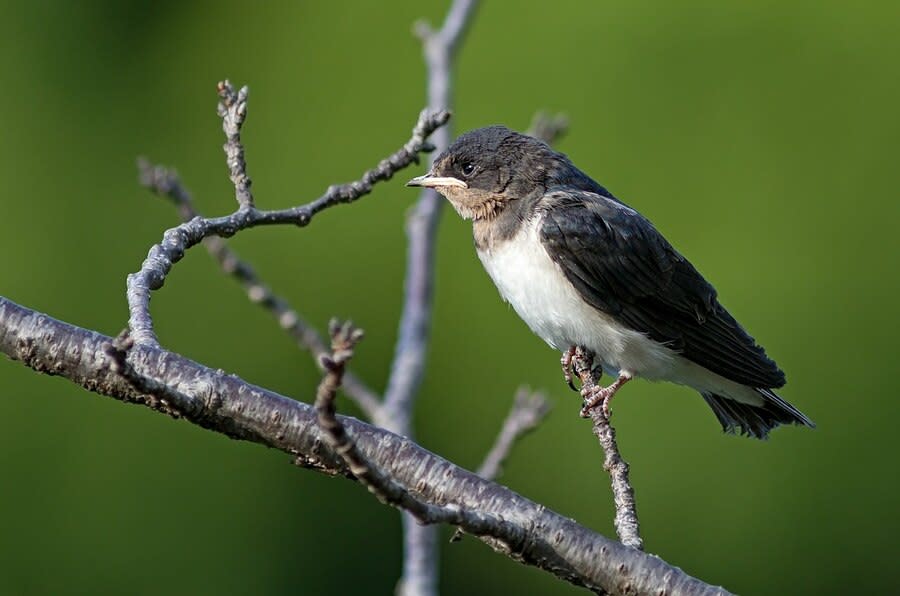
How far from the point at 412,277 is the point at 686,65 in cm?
245

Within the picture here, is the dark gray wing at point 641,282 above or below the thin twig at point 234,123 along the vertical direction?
above

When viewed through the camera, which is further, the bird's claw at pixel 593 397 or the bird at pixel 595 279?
the bird at pixel 595 279

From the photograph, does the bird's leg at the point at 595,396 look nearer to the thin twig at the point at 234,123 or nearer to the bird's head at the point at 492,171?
the bird's head at the point at 492,171

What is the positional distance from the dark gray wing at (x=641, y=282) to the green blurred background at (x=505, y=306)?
59.4 inches

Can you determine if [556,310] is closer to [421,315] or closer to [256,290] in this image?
[421,315]

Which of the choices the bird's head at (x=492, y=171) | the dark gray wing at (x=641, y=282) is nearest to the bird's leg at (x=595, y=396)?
the dark gray wing at (x=641, y=282)

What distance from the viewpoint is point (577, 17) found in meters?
6.87

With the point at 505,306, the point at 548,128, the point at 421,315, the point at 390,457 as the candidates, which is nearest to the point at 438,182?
the point at 421,315

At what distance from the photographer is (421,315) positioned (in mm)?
5016

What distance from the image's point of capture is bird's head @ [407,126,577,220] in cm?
480

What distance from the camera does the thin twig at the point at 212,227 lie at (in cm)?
296

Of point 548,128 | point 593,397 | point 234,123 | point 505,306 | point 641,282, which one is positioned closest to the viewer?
point 234,123

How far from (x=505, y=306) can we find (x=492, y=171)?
201 cm

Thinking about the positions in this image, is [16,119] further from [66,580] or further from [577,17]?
[577,17]
